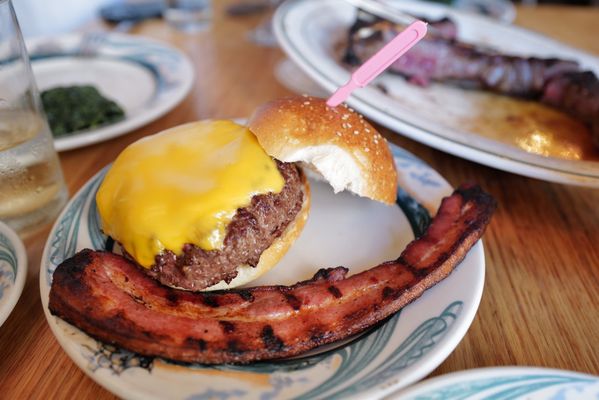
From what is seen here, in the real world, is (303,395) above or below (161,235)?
below

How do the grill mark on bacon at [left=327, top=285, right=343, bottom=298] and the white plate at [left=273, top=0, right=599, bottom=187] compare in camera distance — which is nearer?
the grill mark on bacon at [left=327, top=285, right=343, bottom=298]

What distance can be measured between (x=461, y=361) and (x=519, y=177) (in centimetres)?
94

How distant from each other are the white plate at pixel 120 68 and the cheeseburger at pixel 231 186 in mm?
734

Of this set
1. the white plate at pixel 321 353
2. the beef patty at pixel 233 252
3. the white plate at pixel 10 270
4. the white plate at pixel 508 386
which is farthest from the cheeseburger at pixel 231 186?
the white plate at pixel 508 386

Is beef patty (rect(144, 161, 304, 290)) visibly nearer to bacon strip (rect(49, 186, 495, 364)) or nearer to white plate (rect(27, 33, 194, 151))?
bacon strip (rect(49, 186, 495, 364))

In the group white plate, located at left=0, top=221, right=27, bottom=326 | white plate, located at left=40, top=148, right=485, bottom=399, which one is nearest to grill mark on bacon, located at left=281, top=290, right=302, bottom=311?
white plate, located at left=40, top=148, right=485, bottom=399

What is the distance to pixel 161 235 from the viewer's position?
1.10 meters

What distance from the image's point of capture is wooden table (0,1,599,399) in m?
1.07

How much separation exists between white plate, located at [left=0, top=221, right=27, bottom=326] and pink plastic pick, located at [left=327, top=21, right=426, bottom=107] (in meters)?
0.96

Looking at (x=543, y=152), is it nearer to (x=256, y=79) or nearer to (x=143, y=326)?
(x=256, y=79)

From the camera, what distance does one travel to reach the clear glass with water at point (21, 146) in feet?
4.19

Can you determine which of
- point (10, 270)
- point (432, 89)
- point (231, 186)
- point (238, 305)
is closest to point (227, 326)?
point (238, 305)

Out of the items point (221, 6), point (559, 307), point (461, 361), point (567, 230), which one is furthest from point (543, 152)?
point (221, 6)

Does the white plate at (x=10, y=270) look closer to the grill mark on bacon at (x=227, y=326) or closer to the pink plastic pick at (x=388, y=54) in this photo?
the grill mark on bacon at (x=227, y=326)
